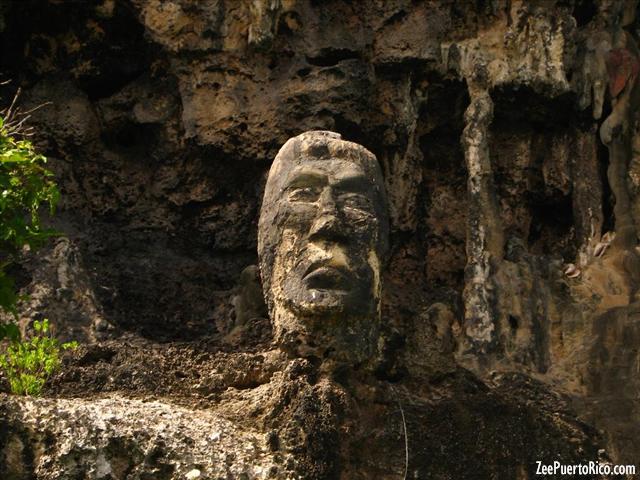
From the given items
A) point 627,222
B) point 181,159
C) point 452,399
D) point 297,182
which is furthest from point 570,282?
point 181,159

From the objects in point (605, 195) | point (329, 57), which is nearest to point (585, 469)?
point (605, 195)

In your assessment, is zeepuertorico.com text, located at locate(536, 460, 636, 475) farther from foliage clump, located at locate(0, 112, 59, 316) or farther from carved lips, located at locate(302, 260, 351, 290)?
foliage clump, located at locate(0, 112, 59, 316)

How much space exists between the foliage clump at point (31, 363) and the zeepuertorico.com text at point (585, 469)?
234 cm

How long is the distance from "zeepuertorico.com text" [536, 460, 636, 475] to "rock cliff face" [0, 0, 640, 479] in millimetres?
84

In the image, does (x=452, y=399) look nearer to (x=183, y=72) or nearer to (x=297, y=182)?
(x=297, y=182)

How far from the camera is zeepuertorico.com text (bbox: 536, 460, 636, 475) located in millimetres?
7180

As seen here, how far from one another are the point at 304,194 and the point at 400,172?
55.1 inches

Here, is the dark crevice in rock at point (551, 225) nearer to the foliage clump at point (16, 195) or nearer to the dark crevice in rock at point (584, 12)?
the dark crevice in rock at point (584, 12)

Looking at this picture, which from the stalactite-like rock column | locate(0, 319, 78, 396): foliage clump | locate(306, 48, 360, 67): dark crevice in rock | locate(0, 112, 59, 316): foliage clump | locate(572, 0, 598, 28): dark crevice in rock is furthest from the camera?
locate(572, 0, 598, 28): dark crevice in rock

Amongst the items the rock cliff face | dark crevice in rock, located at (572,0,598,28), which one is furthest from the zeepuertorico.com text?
dark crevice in rock, located at (572,0,598,28)

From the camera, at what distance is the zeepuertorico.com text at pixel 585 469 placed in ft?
23.6

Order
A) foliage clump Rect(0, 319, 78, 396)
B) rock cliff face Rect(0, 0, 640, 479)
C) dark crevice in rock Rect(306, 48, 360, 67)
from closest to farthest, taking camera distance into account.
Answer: foliage clump Rect(0, 319, 78, 396)
rock cliff face Rect(0, 0, 640, 479)
dark crevice in rock Rect(306, 48, 360, 67)

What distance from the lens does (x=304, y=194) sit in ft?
24.5

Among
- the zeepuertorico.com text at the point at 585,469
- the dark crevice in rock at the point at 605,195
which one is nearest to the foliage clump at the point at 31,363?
the zeepuertorico.com text at the point at 585,469
